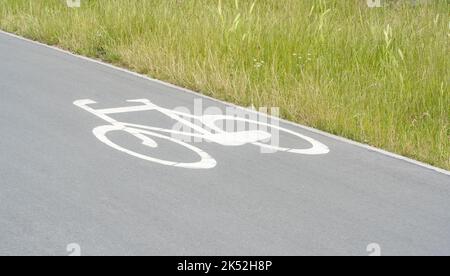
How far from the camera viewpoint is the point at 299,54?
9648mm

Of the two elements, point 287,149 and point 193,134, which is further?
point 193,134

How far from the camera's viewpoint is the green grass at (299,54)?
307 inches

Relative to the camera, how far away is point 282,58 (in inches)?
380

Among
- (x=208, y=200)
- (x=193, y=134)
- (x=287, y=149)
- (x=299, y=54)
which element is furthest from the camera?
(x=299, y=54)

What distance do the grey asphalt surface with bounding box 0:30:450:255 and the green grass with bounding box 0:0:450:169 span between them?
0.65 meters

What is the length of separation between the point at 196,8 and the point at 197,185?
24.2 feet

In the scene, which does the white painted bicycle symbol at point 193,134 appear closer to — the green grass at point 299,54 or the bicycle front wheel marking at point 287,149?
the bicycle front wheel marking at point 287,149

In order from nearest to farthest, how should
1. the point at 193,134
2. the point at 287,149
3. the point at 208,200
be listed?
1. the point at 208,200
2. the point at 287,149
3. the point at 193,134

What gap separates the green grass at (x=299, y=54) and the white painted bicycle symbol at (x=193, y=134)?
713mm

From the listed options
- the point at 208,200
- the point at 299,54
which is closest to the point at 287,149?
the point at 208,200

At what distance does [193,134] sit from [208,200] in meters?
1.91

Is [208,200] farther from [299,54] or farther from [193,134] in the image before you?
[299,54]

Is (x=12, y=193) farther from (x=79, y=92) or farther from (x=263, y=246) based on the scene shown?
(x=79, y=92)

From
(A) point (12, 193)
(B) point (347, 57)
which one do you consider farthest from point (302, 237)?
(B) point (347, 57)
